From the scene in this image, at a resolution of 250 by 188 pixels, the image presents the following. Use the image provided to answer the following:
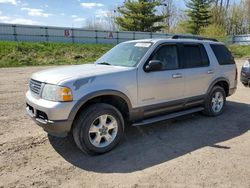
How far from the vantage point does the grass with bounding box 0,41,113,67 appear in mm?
19875

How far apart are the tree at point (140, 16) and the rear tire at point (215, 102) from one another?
114ft

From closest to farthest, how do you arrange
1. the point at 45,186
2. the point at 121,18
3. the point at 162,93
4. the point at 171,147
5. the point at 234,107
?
1. the point at 45,186
2. the point at 171,147
3. the point at 162,93
4. the point at 234,107
5. the point at 121,18

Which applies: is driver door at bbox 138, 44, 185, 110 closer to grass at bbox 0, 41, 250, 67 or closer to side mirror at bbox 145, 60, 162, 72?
side mirror at bbox 145, 60, 162, 72

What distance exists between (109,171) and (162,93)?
6.38 feet

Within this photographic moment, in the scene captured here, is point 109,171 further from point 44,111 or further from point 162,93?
point 162,93

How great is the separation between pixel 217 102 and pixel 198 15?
46.1 m

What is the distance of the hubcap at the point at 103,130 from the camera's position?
4.38 meters

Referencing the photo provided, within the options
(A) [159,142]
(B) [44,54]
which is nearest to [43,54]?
(B) [44,54]

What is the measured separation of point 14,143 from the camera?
15.7ft

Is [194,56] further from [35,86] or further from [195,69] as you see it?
[35,86]

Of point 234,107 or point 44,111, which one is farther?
point 234,107

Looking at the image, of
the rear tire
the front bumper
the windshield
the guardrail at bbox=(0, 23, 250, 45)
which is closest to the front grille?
the front bumper

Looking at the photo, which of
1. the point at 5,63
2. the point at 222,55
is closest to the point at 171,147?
the point at 222,55

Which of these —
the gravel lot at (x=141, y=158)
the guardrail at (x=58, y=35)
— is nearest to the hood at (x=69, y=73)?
the gravel lot at (x=141, y=158)
